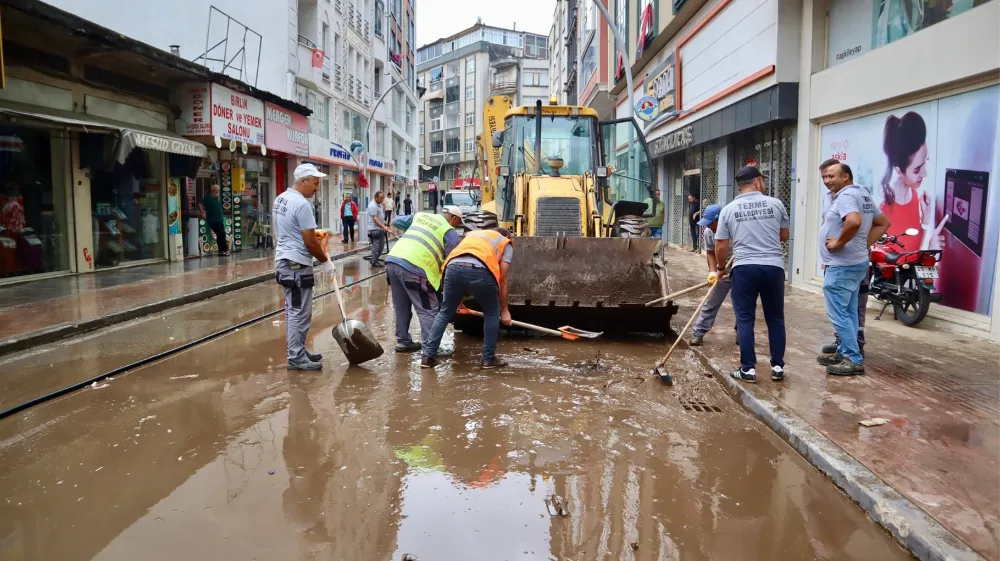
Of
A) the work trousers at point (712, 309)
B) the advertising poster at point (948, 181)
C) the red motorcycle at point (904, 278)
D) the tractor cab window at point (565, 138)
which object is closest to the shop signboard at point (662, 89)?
the tractor cab window at point (565, 138)

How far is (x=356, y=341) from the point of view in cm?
602

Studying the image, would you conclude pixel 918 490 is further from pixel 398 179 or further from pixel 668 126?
pixel 398 179

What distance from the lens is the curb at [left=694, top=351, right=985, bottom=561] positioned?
289cm

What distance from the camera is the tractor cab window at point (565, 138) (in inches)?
404

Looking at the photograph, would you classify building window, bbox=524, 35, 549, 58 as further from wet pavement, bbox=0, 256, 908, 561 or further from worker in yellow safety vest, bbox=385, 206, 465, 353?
wet pavement, bbox=0, 256, 908, 561

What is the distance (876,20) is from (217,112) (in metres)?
13.1

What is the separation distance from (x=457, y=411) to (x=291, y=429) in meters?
1.13

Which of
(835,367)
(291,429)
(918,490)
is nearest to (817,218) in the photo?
(835,367)

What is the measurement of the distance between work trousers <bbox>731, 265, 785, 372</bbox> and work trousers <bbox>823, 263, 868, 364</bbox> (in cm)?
50

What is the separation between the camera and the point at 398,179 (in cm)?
4659

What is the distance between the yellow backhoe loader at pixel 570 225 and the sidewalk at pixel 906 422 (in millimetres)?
1005

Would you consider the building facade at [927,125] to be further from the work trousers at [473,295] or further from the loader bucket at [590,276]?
the work trousers at [473,295]

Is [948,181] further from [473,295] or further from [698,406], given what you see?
[473,295]

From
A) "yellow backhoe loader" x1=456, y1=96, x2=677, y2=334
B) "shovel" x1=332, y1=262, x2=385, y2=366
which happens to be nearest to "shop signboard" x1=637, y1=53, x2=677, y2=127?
"yellow backhoe loader" x1=456, y1=96, x2=677, y2=334
